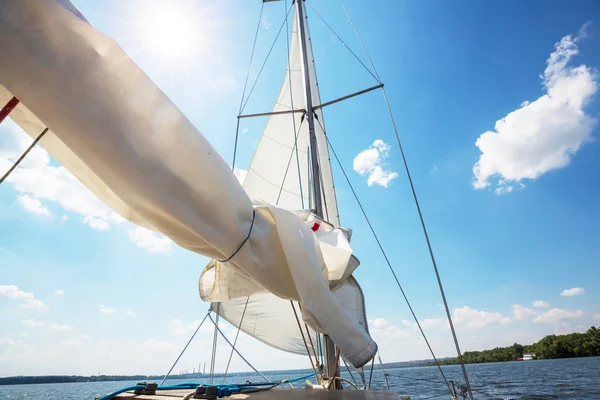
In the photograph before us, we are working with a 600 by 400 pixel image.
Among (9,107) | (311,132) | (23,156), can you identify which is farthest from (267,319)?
(9,107)

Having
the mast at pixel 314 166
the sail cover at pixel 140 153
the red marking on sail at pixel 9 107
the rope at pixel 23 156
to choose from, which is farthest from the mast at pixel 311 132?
the red marking on sail at pixel 9 107

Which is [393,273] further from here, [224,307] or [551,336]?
[551,336]

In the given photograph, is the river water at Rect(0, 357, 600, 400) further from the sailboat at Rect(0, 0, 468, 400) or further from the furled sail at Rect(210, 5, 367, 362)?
the sailboat at Rect(0, 0, 468, 400)

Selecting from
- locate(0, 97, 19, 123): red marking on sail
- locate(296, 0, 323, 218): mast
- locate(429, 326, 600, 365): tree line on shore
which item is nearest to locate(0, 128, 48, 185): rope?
locate(0, 97, 19, 123): red marking on sail

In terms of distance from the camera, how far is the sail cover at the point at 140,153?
983mm

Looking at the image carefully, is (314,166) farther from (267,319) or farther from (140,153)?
(140,153)

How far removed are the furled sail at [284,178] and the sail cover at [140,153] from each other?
8.33 ft

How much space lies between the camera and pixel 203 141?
140 centimetres

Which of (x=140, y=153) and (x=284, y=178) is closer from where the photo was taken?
(x=140, y=153)

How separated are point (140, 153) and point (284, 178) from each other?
4435mm

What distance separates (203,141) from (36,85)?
0.60 m

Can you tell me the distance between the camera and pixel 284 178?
5598 mm

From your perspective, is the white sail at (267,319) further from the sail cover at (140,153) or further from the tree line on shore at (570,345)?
the tree line on shore at (570,345)

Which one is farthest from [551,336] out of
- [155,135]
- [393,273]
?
[155,135]
